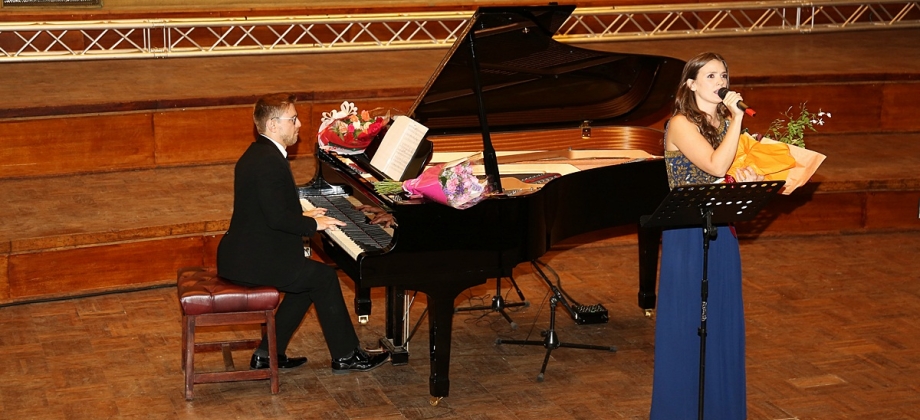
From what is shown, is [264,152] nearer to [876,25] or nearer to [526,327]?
[526,327]

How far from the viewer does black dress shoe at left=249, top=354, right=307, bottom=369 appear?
4.91m

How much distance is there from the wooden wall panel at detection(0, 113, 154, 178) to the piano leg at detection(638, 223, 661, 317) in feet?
10.2

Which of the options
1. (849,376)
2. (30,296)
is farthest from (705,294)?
(30,296)

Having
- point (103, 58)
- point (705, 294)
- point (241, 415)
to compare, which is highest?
point (103, 58)

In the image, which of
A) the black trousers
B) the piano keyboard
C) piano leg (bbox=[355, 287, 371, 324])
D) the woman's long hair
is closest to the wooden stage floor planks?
the black trousers

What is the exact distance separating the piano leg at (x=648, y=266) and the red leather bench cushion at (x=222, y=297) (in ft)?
6.57

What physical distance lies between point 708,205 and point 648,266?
200 centimetres

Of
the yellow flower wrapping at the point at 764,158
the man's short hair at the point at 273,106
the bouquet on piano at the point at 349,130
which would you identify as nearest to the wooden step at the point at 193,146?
the bouquet on piano at the point at 349,130

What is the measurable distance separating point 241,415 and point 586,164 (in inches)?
78.1

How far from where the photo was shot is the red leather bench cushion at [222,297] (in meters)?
4.43

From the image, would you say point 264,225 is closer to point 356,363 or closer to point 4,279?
point 356,363

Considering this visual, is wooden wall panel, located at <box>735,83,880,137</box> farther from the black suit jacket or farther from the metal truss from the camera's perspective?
the black suit jacket

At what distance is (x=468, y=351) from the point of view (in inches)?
206

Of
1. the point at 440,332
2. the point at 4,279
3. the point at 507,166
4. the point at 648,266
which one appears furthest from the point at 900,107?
the point at 4,279
